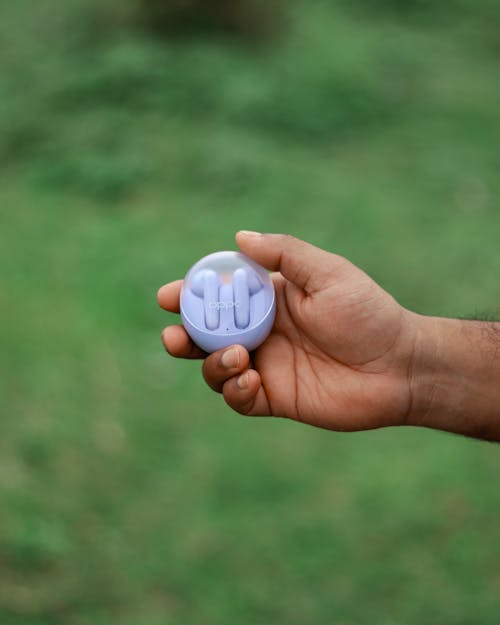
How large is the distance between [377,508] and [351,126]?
2.88 meters

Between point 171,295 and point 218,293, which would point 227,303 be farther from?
point 171,295

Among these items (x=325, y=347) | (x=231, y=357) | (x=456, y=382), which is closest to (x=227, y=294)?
(x=231, y=357)

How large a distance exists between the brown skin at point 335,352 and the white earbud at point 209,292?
10cm

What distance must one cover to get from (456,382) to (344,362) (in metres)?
0.32

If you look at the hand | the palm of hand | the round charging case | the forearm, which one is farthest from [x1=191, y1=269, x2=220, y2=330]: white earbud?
the forearm

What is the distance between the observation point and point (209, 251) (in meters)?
4.17

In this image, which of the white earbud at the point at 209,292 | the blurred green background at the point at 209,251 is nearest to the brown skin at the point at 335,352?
the white earbud at the point at 209,292

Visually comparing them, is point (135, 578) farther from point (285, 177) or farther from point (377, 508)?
point (285, 177)

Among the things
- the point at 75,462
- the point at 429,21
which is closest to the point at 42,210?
the point at 75,462

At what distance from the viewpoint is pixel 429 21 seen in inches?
251

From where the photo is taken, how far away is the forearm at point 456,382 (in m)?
2.25

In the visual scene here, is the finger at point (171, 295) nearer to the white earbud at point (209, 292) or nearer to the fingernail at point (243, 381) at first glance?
the white earbud at point (209, 292)

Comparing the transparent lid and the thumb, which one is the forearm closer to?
the thumb

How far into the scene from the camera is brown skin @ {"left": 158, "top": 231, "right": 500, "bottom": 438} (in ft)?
7.18
